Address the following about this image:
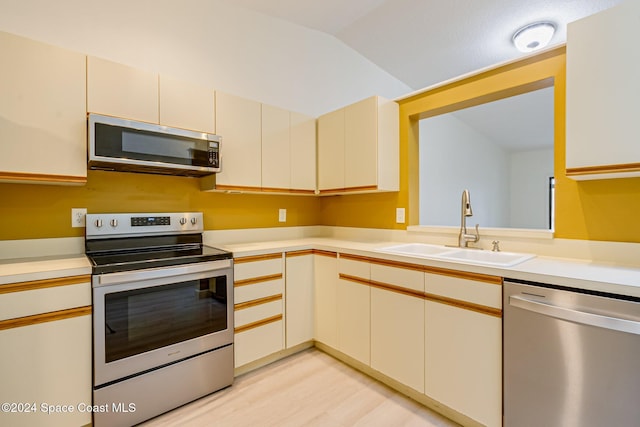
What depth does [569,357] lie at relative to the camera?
1222 mm

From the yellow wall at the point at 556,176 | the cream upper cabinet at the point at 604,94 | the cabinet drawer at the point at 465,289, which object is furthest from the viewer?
the yellow wall at the point at 556,176

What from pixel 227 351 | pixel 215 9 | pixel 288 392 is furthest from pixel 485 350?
pixel 215 9

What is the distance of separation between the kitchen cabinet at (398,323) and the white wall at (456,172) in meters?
2.50

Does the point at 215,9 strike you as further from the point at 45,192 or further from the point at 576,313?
the point at 576,313

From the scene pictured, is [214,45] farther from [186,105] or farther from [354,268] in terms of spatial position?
[354,268]

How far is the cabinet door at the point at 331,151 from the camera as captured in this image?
264 centimetres

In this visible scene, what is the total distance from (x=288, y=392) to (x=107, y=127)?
1964mm

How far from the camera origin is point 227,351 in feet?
6.45

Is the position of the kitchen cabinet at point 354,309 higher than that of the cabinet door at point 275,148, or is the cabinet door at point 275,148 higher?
the cabinet door at point 275,148

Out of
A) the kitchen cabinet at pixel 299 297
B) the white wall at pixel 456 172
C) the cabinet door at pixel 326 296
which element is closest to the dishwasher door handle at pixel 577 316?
the cabinet door at pixel 326 296

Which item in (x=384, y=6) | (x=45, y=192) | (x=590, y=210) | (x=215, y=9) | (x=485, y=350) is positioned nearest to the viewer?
(x=485, y=350)

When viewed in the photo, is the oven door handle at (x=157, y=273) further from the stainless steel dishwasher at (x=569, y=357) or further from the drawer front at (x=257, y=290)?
the stainless steel dishwasher at (x=569, y=357)

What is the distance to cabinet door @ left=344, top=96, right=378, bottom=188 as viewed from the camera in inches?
93.2

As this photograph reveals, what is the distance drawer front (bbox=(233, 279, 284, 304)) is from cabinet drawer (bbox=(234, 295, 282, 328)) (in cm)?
6
